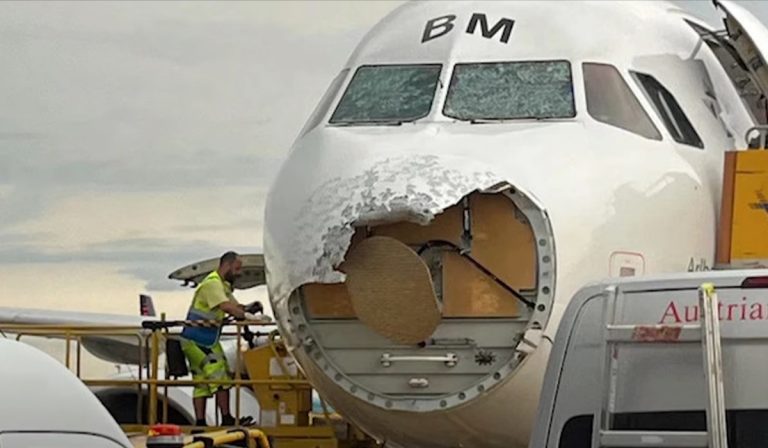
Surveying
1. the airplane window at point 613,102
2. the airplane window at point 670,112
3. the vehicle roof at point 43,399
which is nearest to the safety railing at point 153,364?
the airplane window at point 613,102

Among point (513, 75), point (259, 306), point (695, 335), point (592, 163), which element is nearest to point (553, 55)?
point (513, 75)

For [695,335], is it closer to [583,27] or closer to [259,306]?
[583,27]

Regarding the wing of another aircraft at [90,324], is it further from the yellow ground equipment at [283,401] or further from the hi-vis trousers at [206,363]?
the yellow ground equipment at [283,401]

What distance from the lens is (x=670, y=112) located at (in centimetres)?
1068

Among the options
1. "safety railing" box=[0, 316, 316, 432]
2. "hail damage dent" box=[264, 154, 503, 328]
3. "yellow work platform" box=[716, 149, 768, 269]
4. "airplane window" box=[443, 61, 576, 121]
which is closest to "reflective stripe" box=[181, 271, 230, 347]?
"safety railing" box=[0, 316, 316, 432]

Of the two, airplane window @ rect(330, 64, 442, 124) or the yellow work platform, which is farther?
airplane window @ rect(330, 64, 442, 124)

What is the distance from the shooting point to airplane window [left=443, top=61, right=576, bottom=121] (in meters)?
10.2

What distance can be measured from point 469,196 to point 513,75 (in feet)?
4.76

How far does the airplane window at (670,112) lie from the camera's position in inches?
416

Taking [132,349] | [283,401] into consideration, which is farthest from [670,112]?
[132,349]

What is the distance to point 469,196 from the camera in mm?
9289

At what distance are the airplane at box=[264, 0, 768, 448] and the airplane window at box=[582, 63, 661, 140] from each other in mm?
13

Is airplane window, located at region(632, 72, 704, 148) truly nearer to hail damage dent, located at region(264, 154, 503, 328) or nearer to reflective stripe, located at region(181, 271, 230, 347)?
hail damage dent, located at region(264, 154, 503, 328)

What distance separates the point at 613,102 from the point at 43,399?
217 inches
